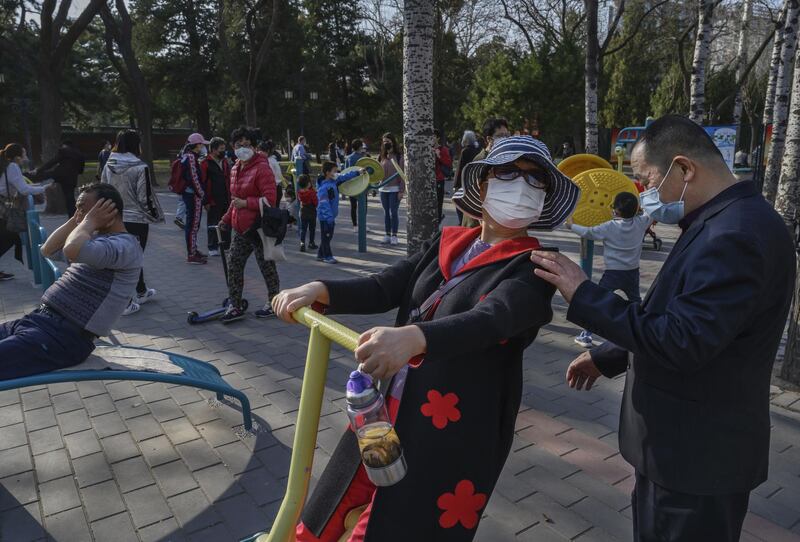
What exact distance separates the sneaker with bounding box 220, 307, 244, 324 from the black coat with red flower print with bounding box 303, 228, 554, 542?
185 inches

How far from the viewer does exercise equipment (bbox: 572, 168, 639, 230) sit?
18.4 ft

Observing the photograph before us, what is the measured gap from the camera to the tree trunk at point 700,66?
9266mm

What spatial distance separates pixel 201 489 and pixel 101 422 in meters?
1.26

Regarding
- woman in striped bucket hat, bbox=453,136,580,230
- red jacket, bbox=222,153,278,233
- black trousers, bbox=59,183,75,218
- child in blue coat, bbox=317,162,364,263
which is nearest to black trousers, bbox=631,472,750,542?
woman in striped bucket hat, bbox=453,136,580,230

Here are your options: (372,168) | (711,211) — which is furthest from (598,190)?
(372,168)

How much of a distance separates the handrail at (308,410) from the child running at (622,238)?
12.8 feet

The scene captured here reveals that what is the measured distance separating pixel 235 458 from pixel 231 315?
2927mm

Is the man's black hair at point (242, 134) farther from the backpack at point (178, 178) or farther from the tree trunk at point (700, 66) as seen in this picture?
the tree trunk at point (700, 66)

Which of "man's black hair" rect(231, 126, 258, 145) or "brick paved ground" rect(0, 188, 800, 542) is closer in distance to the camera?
"brick paved ground" rect(0, 188, 800, 542)

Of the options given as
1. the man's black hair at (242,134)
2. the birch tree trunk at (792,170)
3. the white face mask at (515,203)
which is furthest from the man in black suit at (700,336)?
A: the man's black hair at (242,134)

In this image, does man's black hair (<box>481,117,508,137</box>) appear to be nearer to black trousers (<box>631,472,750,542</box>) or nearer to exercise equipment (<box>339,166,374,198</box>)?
exercise equipment (<box>339,166,374,198</box>)

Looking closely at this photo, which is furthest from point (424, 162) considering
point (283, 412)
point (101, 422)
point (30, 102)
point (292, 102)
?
point (30, 102)

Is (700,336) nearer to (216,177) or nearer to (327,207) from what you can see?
(327,207)

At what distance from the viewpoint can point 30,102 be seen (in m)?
34.7
